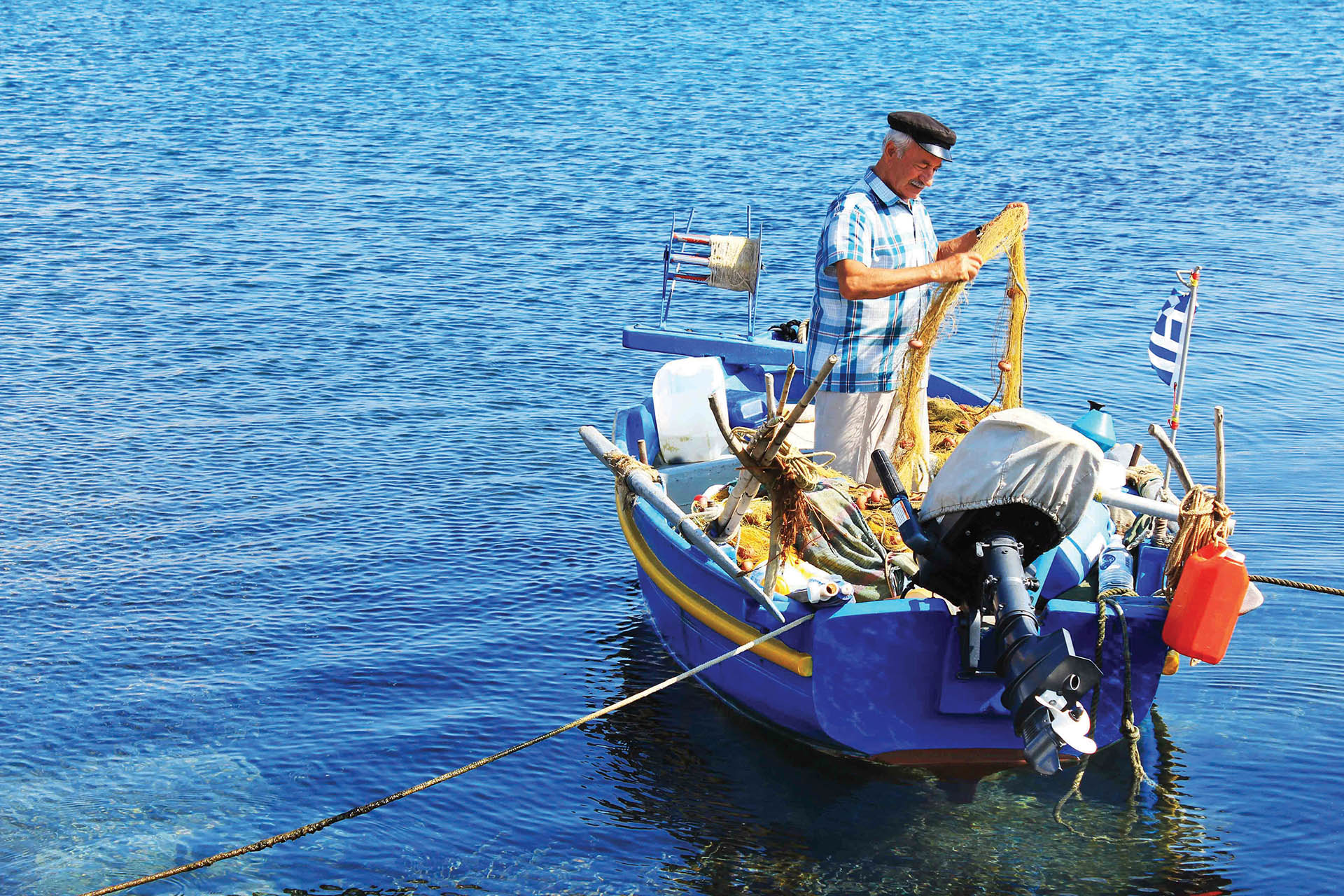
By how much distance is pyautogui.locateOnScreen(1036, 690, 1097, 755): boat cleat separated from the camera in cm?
523

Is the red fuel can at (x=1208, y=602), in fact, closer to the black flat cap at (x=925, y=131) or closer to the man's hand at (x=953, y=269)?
the man's hand at (x=953, y=269)

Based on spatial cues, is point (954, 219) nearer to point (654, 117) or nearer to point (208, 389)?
point (654, 117)

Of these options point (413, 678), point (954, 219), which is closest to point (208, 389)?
point (413, 678)

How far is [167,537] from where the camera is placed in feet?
31.1

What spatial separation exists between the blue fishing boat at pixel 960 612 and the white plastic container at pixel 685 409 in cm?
100

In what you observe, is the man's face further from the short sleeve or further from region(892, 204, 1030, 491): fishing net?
region(892, 204, 1030, 491): fishing net

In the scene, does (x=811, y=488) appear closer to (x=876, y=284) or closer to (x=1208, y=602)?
(x=876, y=284)

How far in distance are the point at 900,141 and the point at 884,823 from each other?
3052mm

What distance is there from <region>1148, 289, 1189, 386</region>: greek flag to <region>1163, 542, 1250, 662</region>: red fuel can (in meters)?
2.38

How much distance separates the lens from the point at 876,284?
668cm

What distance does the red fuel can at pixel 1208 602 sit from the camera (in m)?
5.59

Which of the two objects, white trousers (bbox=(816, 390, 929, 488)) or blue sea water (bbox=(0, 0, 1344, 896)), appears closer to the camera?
blue sea water (bbox=(0, 0, 1344, 896))

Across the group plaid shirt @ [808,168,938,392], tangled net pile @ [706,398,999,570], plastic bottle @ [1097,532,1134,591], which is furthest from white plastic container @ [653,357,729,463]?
plastic bottle @ [1097,532,1134,591]

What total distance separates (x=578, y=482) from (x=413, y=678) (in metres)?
2.87
